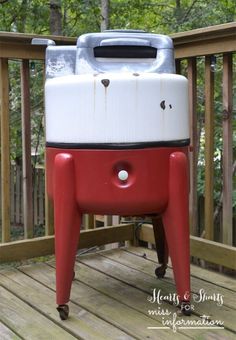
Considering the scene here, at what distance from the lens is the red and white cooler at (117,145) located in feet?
5.31

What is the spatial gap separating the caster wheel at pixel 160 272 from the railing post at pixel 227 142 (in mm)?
320

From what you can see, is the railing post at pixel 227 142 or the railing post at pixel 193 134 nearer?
the railing post at pixel 227 142

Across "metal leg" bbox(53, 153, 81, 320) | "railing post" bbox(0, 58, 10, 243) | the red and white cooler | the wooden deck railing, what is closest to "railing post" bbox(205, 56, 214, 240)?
the wooden deck railing

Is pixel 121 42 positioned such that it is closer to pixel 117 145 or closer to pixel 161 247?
pixel 117 145

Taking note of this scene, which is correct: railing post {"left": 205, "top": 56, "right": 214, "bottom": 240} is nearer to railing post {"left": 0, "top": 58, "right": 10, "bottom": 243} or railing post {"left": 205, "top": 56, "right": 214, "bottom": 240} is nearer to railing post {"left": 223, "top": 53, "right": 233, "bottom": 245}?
railing post {"left": 223, "top": 53, "right": 233, "bottom": 245}

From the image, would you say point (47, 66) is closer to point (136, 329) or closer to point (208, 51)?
point (208, 51)

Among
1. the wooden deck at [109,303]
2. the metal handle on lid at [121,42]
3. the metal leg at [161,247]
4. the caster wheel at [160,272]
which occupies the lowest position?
the wooden deck at [109,303]

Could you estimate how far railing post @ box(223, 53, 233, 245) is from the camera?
2.12 meters

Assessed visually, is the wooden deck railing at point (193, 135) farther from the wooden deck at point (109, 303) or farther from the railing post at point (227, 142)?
the wooden deck at point (109, 303)

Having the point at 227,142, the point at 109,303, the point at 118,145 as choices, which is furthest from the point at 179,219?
the point at 227,142

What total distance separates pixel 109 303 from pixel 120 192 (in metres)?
0.50

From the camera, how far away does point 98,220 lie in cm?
305

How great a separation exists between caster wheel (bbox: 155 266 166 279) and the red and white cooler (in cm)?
44

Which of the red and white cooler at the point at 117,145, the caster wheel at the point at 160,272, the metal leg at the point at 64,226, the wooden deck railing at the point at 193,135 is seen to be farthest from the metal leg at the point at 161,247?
the metal leg at the point at 64,226
